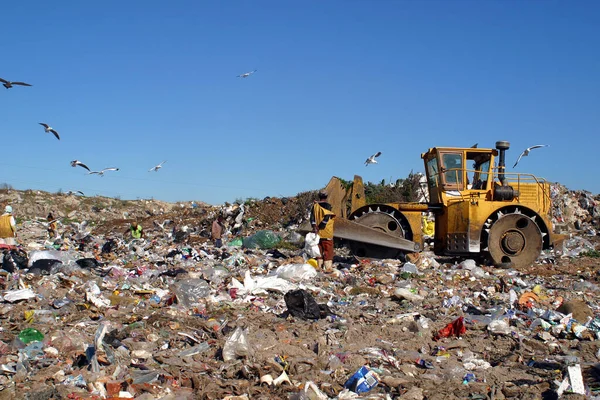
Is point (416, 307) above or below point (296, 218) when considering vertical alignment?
below

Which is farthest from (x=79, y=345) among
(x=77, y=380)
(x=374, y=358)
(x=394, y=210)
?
(x=394, y=210)

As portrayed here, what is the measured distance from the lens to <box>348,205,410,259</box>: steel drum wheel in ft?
31.0

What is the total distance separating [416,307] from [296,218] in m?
9.58

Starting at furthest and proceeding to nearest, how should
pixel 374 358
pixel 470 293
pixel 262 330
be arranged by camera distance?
pixel 470 293
pixel 262 330
pixel 374 358

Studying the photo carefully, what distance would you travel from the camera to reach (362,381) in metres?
3.93

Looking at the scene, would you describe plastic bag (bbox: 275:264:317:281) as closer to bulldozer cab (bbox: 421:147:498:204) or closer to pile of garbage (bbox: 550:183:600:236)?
bulldozer cab (bbox: 421:147:498:204)

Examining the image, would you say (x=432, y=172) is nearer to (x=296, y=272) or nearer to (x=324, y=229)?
(x=324, y=229)

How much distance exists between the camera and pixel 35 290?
6.66 meters

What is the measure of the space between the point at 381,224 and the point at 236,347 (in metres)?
5.32

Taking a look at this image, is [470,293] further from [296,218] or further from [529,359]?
[296,218]

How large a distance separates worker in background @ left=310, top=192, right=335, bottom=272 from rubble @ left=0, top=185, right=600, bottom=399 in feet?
0.81

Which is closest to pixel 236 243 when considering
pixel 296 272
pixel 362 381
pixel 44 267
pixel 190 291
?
pixel 296 272

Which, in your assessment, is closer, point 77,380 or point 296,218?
point 77,380

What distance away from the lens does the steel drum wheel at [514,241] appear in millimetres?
9078
